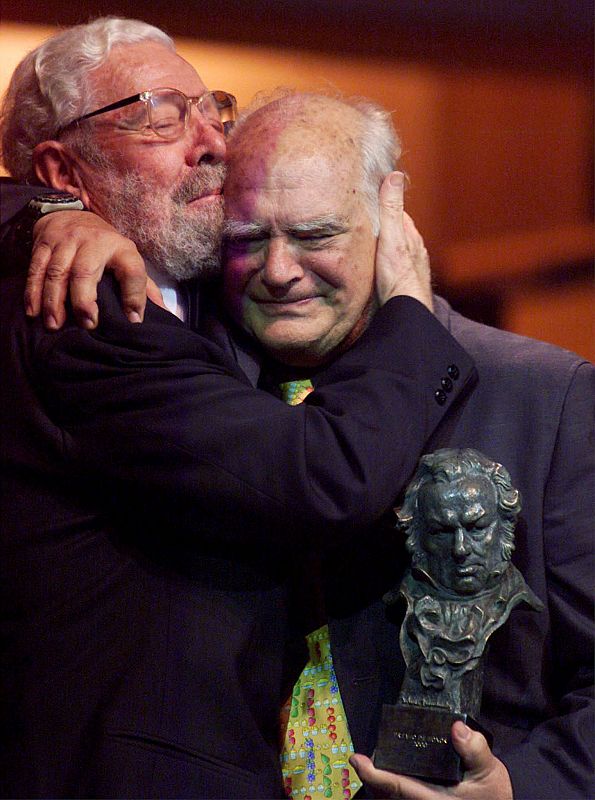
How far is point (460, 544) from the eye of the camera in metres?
1.70

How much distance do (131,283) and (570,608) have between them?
2.84 ft

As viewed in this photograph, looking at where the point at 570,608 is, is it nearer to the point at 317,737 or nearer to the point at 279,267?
the point at 317,737

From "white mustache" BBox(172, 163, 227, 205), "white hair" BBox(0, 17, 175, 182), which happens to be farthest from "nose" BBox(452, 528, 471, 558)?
"white hair" BBox(0, 17, 175, 182)

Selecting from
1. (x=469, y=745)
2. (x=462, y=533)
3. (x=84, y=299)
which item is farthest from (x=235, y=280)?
(x=469, y=745)

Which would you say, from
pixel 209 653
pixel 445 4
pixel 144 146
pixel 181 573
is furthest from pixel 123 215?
pixel 445 4

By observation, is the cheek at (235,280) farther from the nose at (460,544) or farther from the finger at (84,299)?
the nose at (460,544)

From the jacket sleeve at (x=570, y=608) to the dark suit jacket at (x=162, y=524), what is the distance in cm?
24

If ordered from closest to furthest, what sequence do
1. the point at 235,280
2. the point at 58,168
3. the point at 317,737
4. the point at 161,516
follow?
the point at 161,516 → the point at 317,737 → the point at 235,280 → the point at 58,168

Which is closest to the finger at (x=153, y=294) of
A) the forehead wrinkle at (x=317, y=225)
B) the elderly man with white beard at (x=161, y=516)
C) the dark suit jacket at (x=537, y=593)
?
the elderly man with white beard at (x=161, y=516)

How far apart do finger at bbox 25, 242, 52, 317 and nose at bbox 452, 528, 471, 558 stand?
702 millimetres

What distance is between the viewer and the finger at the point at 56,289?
1.75m

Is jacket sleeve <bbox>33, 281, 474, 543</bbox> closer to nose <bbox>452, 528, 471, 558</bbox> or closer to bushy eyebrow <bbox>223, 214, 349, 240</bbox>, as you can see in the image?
nose <bbox>452, 528, 471, 558</bbox>

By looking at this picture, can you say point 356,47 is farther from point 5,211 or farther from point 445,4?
point 5,211

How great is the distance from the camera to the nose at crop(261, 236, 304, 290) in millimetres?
1953
